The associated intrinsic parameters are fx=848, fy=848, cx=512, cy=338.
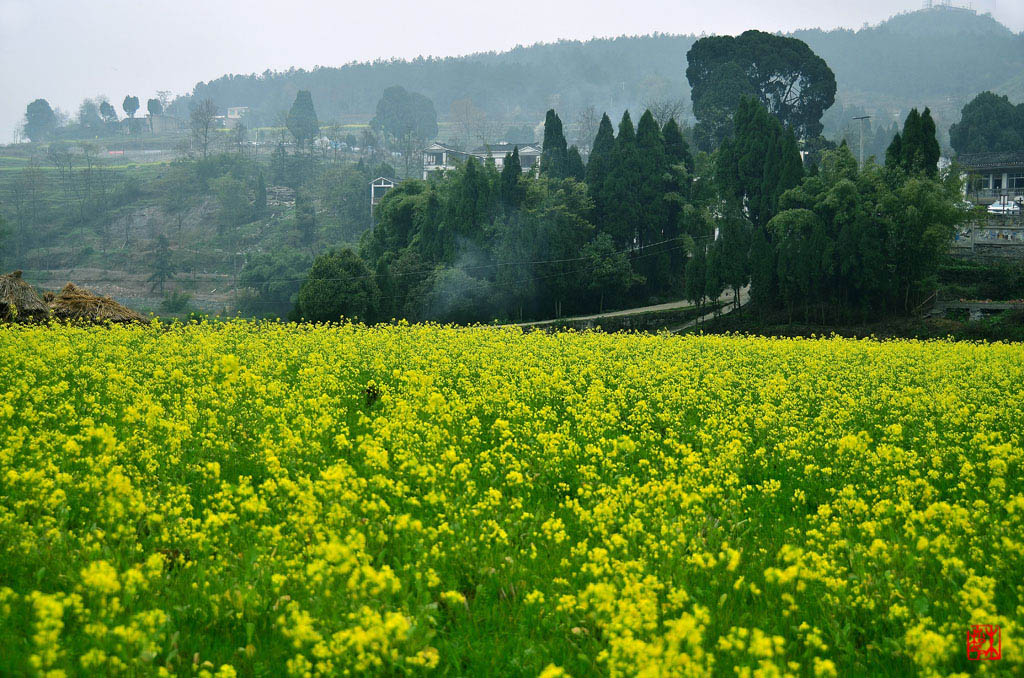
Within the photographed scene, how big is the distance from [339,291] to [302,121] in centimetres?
9303

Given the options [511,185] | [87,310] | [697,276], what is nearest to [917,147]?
[697,276]

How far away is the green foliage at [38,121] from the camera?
177 meters

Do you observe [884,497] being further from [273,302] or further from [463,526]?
[273,302]

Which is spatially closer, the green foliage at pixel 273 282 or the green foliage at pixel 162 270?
the green foliage at pixel 273 282

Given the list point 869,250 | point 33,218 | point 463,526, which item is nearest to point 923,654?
point 463,526

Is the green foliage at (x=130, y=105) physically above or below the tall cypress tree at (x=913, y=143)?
above

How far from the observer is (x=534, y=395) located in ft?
39.6

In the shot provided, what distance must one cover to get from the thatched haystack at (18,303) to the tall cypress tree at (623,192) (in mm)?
27781

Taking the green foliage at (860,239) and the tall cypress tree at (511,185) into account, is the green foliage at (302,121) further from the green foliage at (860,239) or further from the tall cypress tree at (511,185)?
the green foliage at (860,239)

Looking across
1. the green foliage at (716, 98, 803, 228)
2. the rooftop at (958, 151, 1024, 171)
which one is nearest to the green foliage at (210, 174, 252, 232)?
the green foliage at (716, 98, 803, 228)

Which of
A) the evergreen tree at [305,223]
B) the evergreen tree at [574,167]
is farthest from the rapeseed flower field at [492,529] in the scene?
the evergreen tree at [305,223]

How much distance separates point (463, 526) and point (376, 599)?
1.65 m

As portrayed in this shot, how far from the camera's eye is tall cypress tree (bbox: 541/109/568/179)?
151ft

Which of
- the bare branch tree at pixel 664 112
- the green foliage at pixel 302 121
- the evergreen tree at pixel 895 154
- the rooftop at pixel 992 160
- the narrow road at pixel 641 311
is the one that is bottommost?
the narrow road at pixel 641 311
